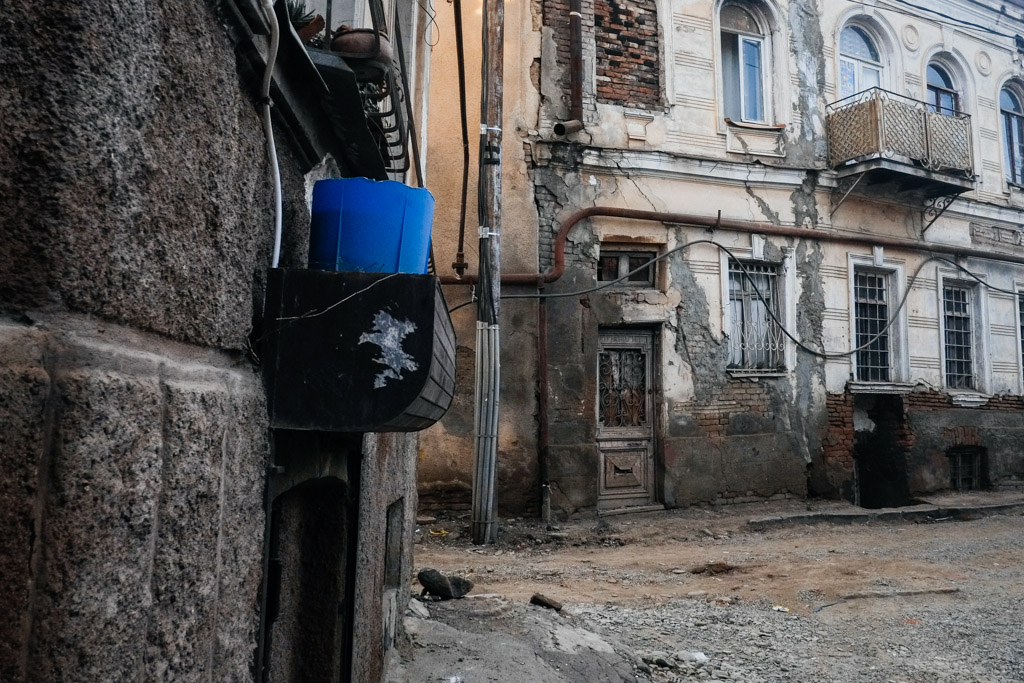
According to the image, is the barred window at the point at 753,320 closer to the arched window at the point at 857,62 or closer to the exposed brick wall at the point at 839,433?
the exposed brick wall at the point at 839,433

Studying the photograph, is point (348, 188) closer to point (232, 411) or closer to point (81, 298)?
point (232, 411)

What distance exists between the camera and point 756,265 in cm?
1127

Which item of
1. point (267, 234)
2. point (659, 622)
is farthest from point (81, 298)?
point (659, 622)

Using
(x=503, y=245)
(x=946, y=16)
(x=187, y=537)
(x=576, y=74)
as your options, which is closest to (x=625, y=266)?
(x=503, y=245)

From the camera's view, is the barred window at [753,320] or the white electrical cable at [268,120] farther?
the barred window at [753,320]

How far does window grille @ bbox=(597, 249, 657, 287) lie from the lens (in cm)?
1043

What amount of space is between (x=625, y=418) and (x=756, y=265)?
10.3ft

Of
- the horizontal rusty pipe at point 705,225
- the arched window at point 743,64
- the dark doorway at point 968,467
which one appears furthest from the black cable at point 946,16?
the dark doorway at point 968,467

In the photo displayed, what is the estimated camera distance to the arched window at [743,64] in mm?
11617

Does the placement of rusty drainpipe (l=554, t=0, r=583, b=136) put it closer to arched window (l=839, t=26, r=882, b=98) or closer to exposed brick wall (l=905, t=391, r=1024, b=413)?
arched window (l=839, t=26, r=882, b=98)

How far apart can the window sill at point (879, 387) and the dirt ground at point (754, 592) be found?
205cm

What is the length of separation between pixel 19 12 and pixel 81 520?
608mm

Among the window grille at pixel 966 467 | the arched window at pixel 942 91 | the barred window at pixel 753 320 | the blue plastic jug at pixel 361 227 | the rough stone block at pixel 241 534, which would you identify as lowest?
the window grille at pixel 966 467

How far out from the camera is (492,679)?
3807mm
